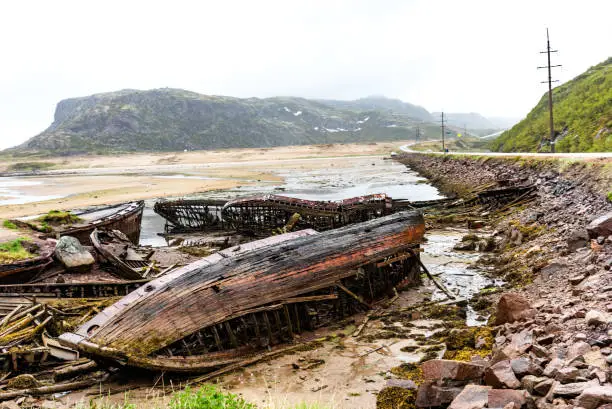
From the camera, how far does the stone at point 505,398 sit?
6359 millimetres

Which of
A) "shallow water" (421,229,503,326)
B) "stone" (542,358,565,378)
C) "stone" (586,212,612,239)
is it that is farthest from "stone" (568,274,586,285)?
"stone" (542,358,565,378)

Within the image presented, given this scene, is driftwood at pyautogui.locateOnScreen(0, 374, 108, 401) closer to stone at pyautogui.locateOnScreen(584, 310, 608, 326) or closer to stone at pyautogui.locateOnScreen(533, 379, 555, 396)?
stone at pyautogui.locateOnScreen(533, 379, 555, 396)

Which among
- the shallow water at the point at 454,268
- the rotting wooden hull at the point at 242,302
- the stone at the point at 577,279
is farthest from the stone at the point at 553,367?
the rotting wooden hull at the point at 242,302

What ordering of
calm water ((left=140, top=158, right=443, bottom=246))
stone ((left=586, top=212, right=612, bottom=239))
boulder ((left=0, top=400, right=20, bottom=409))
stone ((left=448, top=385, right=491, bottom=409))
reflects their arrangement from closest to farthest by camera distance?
stone ((left=448, top=385, right=491, bottom=409)), boulder ((left=0, top=400, right=20, bottom=409)), stone ((left=586, top=212, right=612, bottom=239)), calm water ((left=140, top=158, right=443, bottom=246))

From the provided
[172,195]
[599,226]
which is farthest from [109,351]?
[172,195]

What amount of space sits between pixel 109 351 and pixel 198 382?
7.82 feet

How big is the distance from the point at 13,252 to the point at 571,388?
23.6 meters

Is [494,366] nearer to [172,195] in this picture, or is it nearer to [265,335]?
[265,335]

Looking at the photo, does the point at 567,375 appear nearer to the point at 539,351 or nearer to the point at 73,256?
the point at 539,351

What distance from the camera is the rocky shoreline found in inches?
258

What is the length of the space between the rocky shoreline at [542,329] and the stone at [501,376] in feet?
0.05

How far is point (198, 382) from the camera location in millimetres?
10891

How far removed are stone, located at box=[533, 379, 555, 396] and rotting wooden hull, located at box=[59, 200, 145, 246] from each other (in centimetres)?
2498

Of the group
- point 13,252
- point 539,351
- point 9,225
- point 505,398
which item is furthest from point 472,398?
point 9,225
